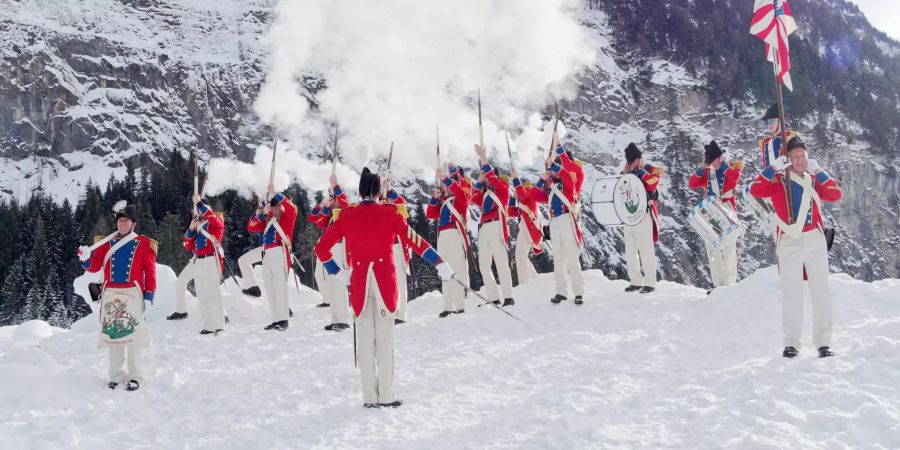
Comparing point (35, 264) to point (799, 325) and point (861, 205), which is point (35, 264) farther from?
point (861, 205)

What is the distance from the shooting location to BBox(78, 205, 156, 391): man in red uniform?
7273mm

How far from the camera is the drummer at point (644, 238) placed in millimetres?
11195

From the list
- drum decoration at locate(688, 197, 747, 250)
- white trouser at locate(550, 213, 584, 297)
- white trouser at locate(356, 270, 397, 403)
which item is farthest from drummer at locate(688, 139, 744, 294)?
white trouser at locate(356, 270, 397, 403)

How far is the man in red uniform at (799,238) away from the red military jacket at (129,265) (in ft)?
22.4

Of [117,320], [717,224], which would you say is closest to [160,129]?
[717,224]

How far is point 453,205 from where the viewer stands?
11969 mm

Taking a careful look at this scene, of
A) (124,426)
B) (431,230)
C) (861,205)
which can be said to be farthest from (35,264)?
(861,205)

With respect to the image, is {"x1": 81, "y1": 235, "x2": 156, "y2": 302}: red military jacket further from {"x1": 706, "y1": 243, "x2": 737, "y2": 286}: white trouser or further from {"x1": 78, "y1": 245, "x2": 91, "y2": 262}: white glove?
{"x1": 706, "y1": 243, "x2": 737, "y2": 286}: white trouser

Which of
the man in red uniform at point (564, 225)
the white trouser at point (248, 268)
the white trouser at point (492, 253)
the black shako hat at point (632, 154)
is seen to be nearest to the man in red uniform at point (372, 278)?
the man in red uniform at point (564, 225)

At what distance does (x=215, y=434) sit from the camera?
572cm

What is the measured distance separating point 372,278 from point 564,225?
5240 millimetres

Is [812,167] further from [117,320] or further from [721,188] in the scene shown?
[117,320]

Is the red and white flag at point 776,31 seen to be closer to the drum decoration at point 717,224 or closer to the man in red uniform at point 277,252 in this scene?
the drum decoration at point 717,224

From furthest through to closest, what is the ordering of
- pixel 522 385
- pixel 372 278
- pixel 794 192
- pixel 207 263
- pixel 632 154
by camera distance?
pixel 632 154
pixel 207 263
pixel 794 192
pixel 522 385
pixel 372 278
